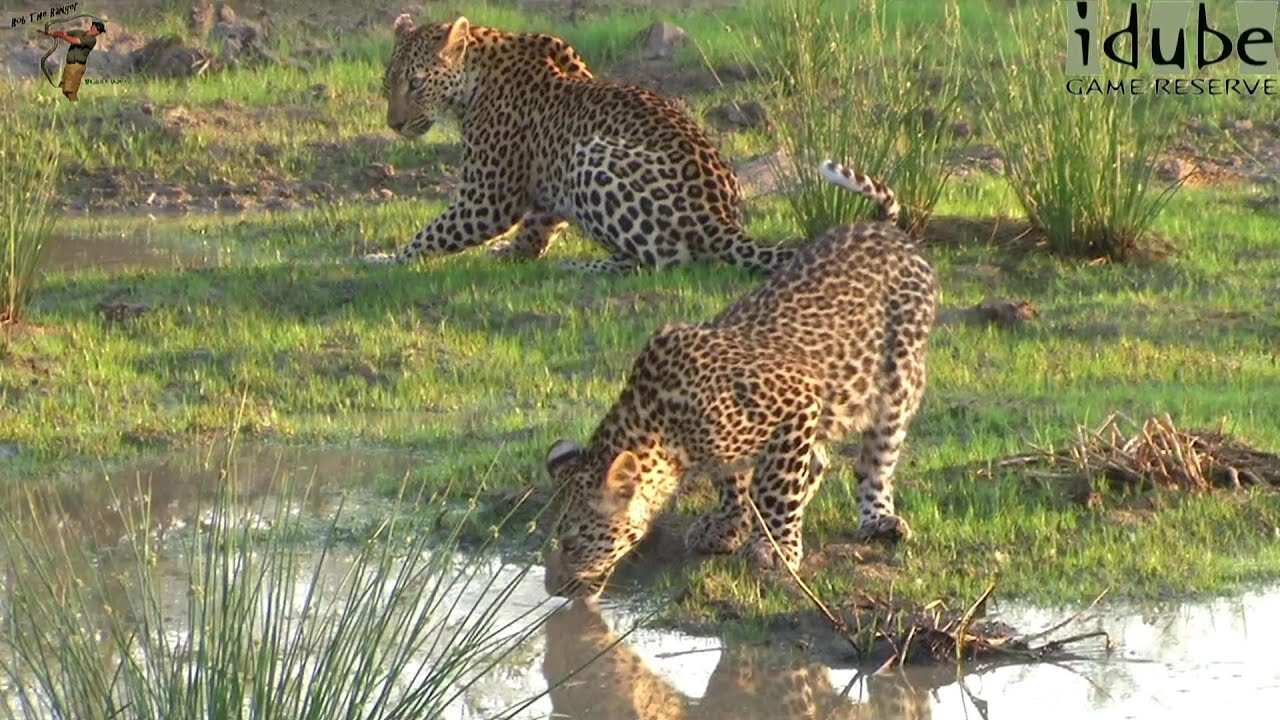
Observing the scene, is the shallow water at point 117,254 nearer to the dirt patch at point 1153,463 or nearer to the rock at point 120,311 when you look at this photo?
the rock at point 120,311

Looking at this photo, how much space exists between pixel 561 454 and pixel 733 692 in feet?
3.89

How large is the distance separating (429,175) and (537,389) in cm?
518

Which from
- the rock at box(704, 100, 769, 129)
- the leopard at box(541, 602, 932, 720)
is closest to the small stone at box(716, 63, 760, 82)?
the rock at box(704, 100, 769, 129)

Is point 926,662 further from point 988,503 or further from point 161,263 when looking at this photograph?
point 161,263

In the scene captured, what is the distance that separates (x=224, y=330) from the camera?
12.0m

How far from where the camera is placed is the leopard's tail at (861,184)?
9164mm

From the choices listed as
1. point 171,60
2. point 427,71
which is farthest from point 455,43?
point 171,60

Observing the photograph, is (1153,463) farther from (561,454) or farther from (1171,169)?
(1171,169)

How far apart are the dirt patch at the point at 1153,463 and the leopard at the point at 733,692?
1808 millimetres

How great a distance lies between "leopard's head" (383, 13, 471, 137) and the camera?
45.0ft

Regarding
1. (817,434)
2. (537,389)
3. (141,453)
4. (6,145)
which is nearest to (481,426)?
(537,389)

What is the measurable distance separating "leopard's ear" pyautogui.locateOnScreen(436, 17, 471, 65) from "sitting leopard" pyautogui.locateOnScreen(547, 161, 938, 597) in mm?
4956

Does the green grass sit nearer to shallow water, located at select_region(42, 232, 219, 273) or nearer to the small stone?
shallow water, located at select_region(42, 232, 219, 273)

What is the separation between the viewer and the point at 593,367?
445 inches
